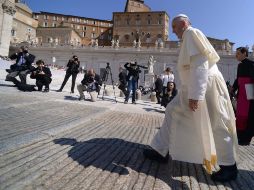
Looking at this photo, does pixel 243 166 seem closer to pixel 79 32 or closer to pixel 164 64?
pixel 164 64

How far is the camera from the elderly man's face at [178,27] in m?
3.92

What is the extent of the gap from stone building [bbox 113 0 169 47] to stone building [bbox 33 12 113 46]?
11.3m

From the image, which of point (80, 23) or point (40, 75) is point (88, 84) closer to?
point (40, 75)

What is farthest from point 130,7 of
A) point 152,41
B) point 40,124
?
point 40,124

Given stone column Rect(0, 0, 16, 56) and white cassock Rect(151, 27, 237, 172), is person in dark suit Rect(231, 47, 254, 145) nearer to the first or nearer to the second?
white cassock Rect(151, 27, 237, 172)

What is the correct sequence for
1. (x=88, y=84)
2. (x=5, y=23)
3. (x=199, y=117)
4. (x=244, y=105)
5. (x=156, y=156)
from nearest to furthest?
(x=199, y=117) < (x=156, y=156) < (x=244, y=105) < (x=88, y=84) < (x=5, y=23)

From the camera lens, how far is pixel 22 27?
75.6m

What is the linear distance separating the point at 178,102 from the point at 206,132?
0.57 metres

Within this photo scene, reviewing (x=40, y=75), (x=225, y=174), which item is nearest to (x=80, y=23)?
(x=40, y=75)

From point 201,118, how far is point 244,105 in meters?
2.24

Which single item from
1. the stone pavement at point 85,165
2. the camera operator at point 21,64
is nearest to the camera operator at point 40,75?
the camera operator at point 21,64

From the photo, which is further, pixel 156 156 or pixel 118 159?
pixel 156 156

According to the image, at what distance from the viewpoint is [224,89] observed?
3.65 meters

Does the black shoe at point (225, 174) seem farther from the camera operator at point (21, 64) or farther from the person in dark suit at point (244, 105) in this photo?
the camera operator at point (21, 64)
